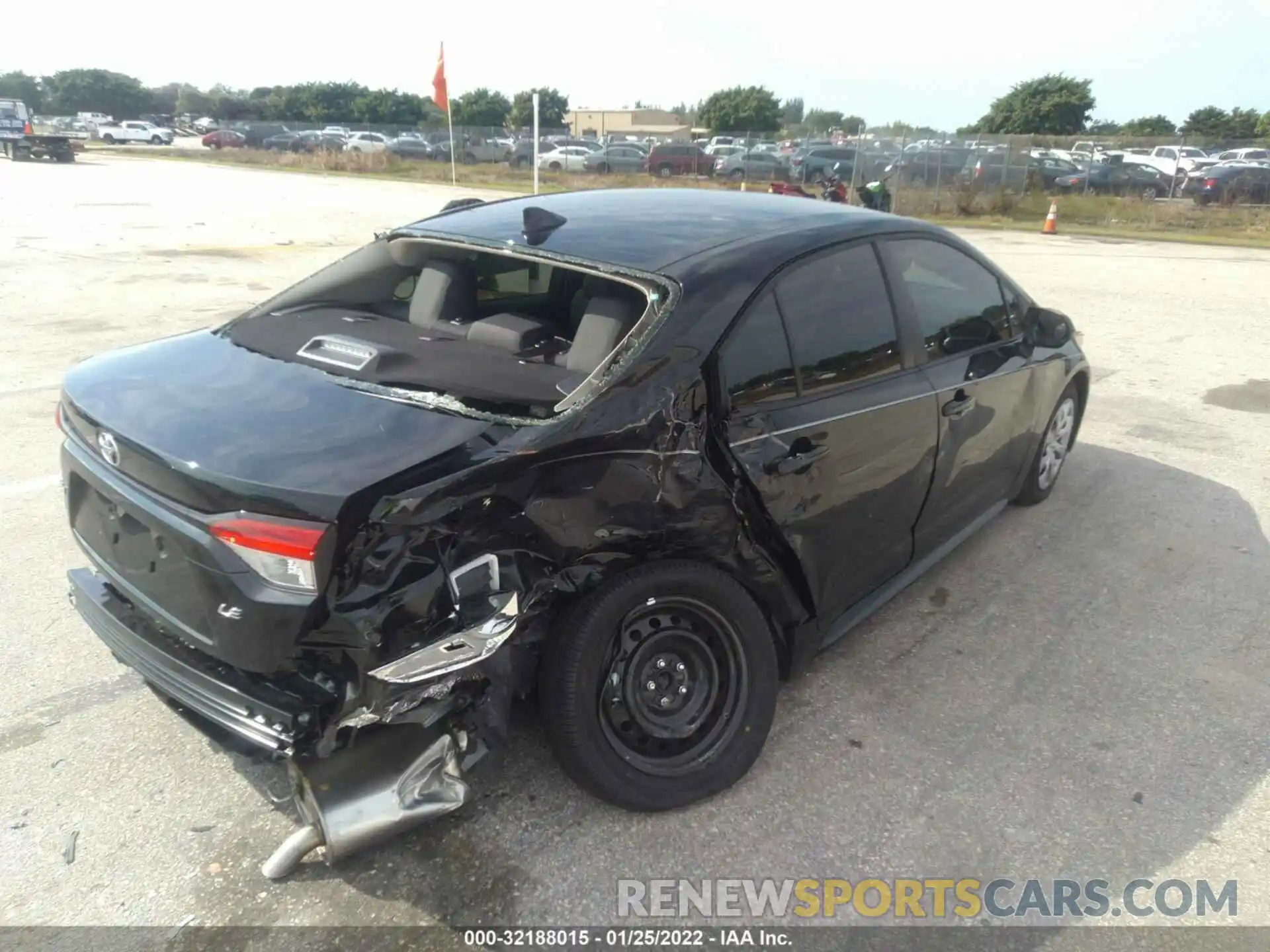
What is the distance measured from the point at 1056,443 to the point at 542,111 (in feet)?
279

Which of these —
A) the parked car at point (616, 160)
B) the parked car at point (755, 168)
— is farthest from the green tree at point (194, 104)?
the parked car at point (755, 168)

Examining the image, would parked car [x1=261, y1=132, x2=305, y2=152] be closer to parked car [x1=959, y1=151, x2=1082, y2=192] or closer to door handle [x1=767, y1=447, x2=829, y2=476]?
parked car [x1=959, y1=151, x2=1082, y2=192]

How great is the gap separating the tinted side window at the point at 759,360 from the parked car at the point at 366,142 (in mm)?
43913

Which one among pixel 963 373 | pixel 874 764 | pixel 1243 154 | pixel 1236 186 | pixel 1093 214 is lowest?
pixel 874 764

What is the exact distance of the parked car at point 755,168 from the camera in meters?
31.6

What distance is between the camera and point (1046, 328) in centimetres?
437

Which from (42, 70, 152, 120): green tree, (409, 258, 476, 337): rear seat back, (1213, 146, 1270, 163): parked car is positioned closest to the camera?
(409, 258, 476, 337): rear seat back

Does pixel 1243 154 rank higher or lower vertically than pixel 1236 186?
higher

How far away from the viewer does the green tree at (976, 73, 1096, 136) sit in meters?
53.2

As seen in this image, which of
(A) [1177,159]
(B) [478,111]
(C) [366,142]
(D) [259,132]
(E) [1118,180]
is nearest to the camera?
(E) [1118,180]

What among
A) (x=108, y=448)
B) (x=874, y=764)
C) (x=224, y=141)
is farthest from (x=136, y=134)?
(x=874, y=764)

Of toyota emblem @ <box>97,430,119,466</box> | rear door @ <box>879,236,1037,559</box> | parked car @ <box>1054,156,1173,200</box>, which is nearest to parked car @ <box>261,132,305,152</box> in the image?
parked car @ <box>1054,156,1173,200</box>

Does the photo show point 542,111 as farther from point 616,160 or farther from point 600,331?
point 600,331

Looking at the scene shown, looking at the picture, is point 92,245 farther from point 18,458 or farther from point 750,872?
point 750,872
